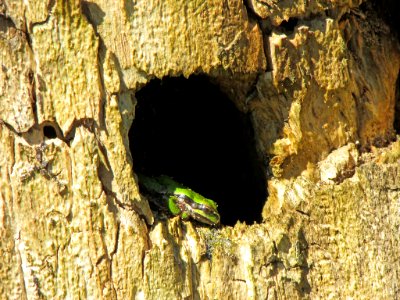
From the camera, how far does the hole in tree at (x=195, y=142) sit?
13.0ft

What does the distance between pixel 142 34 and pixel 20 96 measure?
0.58m

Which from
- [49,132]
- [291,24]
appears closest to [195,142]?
[291,24]

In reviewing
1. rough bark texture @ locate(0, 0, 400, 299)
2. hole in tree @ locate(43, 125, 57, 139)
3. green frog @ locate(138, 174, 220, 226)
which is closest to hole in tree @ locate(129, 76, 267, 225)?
green frog @ locate(138, 174, 220, 226)

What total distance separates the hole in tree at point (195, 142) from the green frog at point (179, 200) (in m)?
0.38

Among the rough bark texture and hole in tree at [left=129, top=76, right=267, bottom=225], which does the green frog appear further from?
hole in tree at [left=129, top=76, right=267, bottom=225]

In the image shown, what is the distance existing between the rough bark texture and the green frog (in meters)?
0.14

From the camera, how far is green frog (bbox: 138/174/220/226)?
328 centimetres

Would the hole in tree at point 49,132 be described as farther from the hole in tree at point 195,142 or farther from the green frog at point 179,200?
the hole in tree at point 195,142

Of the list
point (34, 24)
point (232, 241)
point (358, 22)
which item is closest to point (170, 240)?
point (232, 241)

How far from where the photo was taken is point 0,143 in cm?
273

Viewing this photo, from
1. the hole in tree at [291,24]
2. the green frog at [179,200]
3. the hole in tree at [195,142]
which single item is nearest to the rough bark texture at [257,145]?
the hole in tree at [291,24]

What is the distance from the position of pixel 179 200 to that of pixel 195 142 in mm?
923

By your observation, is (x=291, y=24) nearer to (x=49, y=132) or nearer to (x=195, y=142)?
Answer: (x=49, y=132)

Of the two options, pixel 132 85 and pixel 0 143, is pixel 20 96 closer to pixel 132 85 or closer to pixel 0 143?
pixel 0 143
